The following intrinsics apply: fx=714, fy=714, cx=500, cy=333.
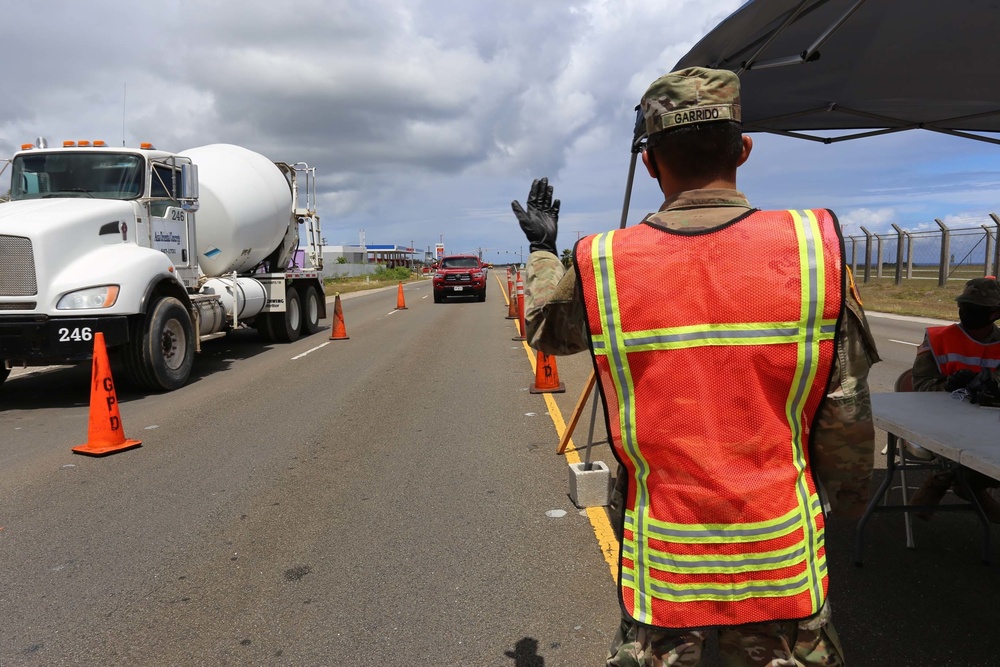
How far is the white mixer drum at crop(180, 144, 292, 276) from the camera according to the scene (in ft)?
37.9

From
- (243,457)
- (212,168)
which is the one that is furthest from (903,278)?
(243,457)

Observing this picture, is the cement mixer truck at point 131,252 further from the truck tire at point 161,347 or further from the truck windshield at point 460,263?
the truck windshield at point 460,263

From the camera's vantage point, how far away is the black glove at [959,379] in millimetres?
3961

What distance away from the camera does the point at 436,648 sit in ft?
9.89

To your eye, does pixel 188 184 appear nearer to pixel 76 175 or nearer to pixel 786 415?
pixel 76 175

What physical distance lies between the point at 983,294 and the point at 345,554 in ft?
13.1

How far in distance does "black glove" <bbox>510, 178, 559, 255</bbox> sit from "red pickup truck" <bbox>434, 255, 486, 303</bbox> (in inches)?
980

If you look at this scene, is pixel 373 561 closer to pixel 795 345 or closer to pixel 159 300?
pixel 795 345

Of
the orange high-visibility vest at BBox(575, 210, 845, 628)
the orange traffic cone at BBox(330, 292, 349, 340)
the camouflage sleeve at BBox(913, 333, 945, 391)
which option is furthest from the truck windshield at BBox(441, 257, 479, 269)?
the orange high-visibility vest at BBox(575, 210, 845, 628)

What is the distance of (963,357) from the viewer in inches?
172

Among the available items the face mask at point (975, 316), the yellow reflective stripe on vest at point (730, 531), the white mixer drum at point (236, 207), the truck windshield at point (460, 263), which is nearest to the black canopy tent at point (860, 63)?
the face mask at point (975, 316)

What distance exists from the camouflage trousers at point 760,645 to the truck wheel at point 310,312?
1454 cm

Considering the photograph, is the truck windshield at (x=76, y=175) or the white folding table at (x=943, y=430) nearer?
the white folding table at (x=943, y=430)

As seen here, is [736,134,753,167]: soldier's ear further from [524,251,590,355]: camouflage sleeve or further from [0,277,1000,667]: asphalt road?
[0,277,1000,667]: asphalt road
